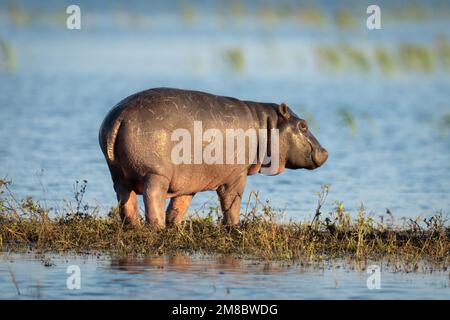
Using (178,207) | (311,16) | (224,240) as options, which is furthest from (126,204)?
(311,16)

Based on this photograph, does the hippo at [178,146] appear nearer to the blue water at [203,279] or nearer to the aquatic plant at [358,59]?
the blue water at [203,279]

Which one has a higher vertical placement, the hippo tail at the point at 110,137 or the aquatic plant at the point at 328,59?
the aquatic plant at the point at 328,59

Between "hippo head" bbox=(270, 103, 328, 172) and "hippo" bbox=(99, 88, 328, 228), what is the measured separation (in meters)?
0.01

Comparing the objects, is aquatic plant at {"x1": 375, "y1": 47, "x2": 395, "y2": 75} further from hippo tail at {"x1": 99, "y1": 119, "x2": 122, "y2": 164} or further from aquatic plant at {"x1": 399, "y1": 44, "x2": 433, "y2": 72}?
hippo tail at {"x1": 99, "y1": 119, "x2": 122, "y2": 164}

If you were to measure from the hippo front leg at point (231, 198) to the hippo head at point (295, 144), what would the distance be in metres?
0.76

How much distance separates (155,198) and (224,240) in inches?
33.5

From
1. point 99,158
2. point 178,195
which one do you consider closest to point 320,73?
point 99,158

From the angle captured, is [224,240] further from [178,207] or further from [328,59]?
[328,59]

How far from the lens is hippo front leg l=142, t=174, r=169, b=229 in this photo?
41.8 feet

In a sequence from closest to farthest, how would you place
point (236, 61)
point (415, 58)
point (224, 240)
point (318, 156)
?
point (224, 240), point (318, 156), point (415, 58), point (236, 61)

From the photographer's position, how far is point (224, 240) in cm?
1251

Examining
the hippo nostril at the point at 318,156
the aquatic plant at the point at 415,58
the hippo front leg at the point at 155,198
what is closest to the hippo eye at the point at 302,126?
the hippo nostril at the point at 318,156

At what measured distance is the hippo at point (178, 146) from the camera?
503 inches

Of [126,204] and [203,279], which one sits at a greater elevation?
[126,204]
